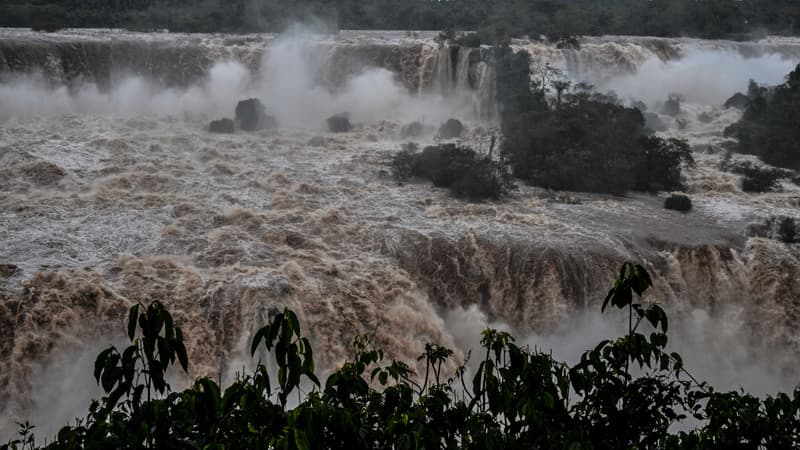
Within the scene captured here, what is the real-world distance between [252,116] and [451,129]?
244 inches

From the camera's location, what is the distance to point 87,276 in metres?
10.5

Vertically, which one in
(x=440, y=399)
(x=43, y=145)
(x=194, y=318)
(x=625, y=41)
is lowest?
A: (x=194, y=318)

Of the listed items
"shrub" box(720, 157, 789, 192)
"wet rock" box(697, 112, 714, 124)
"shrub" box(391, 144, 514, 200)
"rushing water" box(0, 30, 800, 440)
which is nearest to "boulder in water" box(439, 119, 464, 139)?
"rushing water" box(0, 30, 800, 440)

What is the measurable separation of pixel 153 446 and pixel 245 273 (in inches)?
323

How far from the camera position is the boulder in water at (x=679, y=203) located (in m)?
15.1

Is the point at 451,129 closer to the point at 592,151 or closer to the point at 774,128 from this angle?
the point at 592,151

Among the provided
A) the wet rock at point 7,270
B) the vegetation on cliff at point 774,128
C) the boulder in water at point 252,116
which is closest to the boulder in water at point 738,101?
the vegetation on cliff at point 774,128

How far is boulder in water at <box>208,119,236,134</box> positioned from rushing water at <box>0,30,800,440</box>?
0.64 m

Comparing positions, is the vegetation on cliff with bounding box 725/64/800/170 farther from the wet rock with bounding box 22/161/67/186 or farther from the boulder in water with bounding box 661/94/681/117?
the wet rock with bounding box 22/161/67/186

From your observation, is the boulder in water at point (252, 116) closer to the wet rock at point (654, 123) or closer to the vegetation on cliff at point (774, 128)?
the wet rock at point (654, 123)

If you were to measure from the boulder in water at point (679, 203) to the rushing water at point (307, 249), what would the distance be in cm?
37

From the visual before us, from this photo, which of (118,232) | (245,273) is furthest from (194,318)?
(118,232)

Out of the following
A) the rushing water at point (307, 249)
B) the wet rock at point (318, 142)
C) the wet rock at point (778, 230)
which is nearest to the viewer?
the rushing water at point (307, 249)

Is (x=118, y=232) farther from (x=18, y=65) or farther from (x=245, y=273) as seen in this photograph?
(x=18, y=65)
